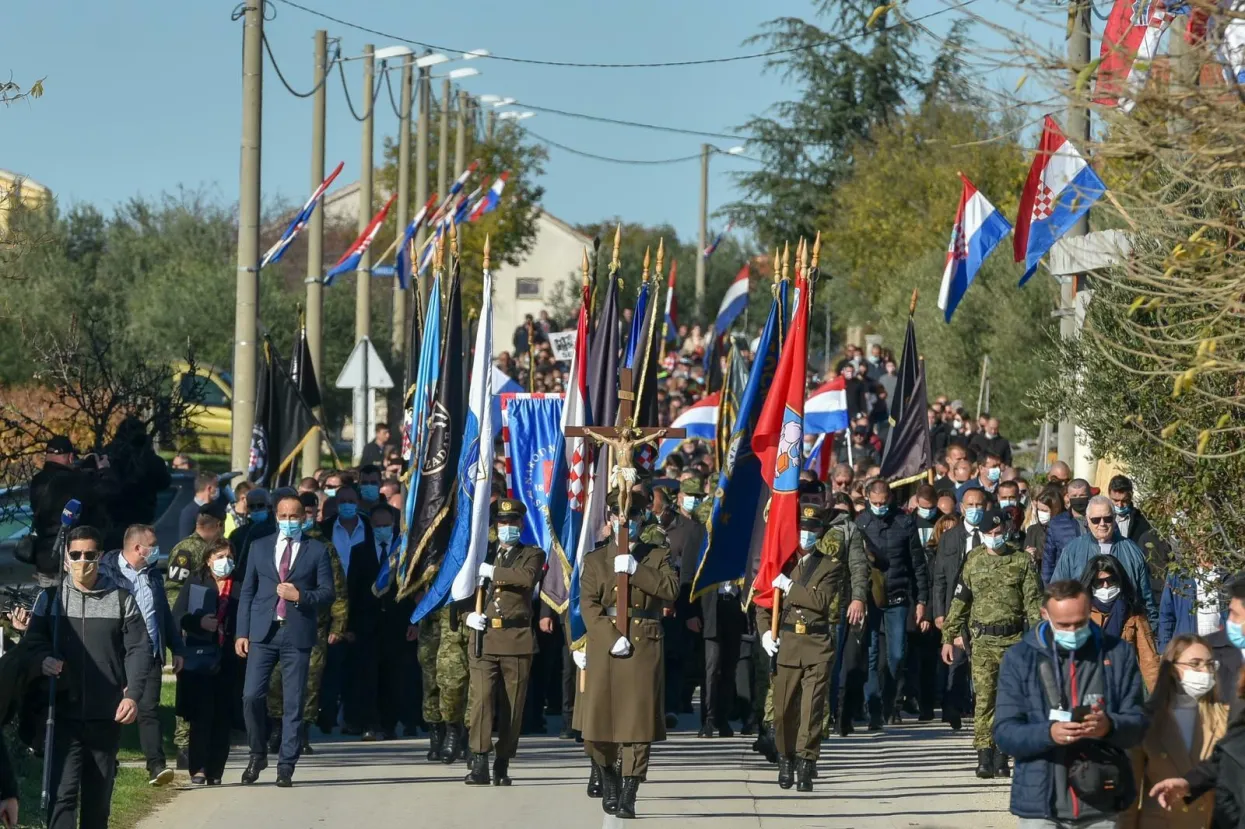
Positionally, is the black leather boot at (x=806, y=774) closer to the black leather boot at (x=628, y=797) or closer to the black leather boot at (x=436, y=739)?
the black leather boot at (x=628, y=797)

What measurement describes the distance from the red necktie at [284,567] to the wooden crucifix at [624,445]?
1.95m

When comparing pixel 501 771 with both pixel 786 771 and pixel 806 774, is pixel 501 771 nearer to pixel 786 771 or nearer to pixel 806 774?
pixel 786 771

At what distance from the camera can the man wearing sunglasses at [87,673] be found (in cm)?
1034

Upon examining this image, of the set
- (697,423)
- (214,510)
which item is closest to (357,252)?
(697,423)

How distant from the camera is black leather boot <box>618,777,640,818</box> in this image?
1202cm

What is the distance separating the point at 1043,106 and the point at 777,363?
26.9ft

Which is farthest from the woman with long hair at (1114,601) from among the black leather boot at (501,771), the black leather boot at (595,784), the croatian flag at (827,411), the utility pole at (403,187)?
the utility pole at (403,187)

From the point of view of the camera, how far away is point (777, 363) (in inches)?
610

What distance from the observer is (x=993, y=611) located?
13969 millimetres

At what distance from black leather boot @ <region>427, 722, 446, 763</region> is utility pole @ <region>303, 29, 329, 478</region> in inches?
302

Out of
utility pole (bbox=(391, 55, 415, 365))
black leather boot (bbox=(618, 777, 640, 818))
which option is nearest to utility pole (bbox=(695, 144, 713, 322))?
utility pole (bbox=(391, 55, 415, 365))

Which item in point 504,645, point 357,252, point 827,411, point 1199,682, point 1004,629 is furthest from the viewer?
point 357,252

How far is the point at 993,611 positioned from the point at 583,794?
299 centimetres

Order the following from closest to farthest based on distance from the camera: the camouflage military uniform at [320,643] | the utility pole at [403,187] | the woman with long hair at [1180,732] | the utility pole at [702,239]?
the woman with long hair at [1180,732], the camouflage military uniform at [320,643], the utility pole at [403,187], the utility pole at [702,239]
